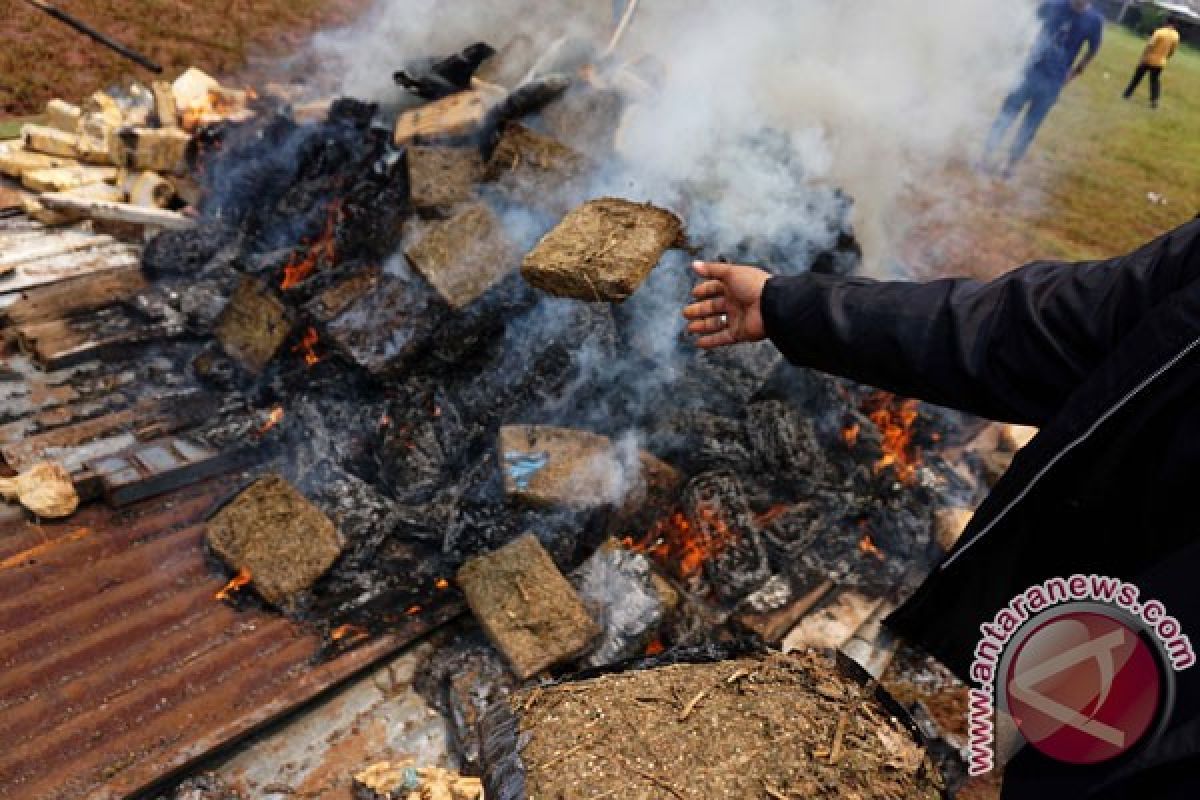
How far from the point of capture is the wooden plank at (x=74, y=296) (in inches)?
207

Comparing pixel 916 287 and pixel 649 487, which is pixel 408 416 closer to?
pixel 649 487

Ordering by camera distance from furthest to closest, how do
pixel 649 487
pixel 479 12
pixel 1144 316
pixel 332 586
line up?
pixel 479 12
pixel 649 487
pixel 332 586
pixel 1144 316

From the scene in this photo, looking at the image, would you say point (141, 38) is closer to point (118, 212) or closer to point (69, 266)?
point (118, 212)

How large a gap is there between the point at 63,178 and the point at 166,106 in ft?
4.13

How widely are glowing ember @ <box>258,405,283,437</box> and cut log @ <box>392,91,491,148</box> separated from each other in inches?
91.9

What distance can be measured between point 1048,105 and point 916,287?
10924 millimetres

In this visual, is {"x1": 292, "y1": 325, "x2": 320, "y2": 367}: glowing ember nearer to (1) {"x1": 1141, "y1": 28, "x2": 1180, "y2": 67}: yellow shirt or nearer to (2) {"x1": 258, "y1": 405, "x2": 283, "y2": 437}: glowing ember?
(2) {"x1": 258, "y1": 405, "x2": 283, "y2": 437}: glowing ember

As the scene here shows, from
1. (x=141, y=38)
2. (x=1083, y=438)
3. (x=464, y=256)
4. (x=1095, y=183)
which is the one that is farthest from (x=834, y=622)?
(x=141, y=38)

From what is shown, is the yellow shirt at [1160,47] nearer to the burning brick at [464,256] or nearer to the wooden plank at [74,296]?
the burning brick at [464,256]

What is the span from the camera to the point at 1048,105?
10.9 metres

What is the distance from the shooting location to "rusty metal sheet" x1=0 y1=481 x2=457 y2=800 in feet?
10.1

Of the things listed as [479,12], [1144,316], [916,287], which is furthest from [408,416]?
[479,12]

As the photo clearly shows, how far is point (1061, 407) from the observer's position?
2057mm

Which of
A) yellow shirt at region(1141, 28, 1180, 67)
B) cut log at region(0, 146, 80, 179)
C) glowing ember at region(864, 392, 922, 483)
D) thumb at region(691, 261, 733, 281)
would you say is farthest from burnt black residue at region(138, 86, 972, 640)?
yellow shirt at region(1141, 28, 1180, 67)
